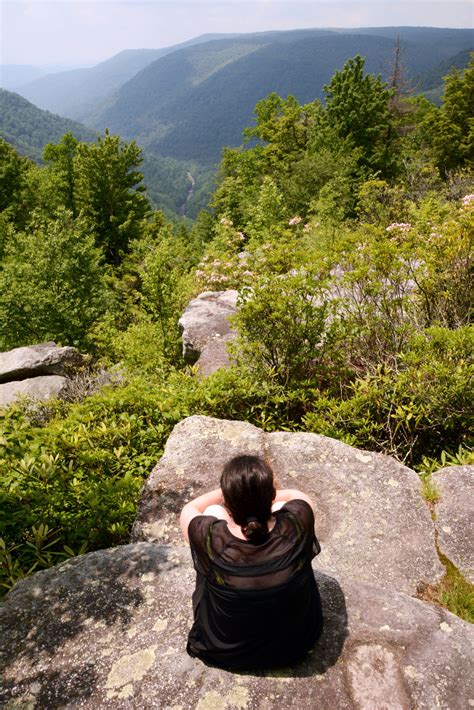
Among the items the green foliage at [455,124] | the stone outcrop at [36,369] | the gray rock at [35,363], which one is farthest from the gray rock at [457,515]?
the green foliage at [455,124]

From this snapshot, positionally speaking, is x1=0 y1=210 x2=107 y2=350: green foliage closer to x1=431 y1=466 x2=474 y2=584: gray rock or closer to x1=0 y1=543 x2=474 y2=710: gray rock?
x1=0 y1=543 x2=474 y2=710: gray rock

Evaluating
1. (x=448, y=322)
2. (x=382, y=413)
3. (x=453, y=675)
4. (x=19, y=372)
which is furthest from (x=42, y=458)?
(x=19, y=372)

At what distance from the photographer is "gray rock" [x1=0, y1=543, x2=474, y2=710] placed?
2.37 meters

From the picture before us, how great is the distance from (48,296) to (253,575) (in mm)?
15893

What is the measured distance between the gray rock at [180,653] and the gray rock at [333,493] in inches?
26.5

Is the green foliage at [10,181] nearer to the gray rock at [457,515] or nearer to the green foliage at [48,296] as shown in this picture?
the green foliage at [48,296]

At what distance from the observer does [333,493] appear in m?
4.30

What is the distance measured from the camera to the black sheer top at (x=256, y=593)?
7.38 feet

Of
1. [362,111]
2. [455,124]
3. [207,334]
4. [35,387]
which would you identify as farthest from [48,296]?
[455,124]

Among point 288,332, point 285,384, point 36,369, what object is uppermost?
point 288,332

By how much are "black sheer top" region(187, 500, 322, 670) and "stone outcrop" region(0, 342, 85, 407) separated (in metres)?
8.56

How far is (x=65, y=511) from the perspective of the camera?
13.6 ft

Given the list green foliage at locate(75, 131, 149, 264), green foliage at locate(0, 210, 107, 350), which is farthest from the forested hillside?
green foliage at locate(75, 131, 149, 264)

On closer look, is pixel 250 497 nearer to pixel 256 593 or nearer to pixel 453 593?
pixel 256 593
